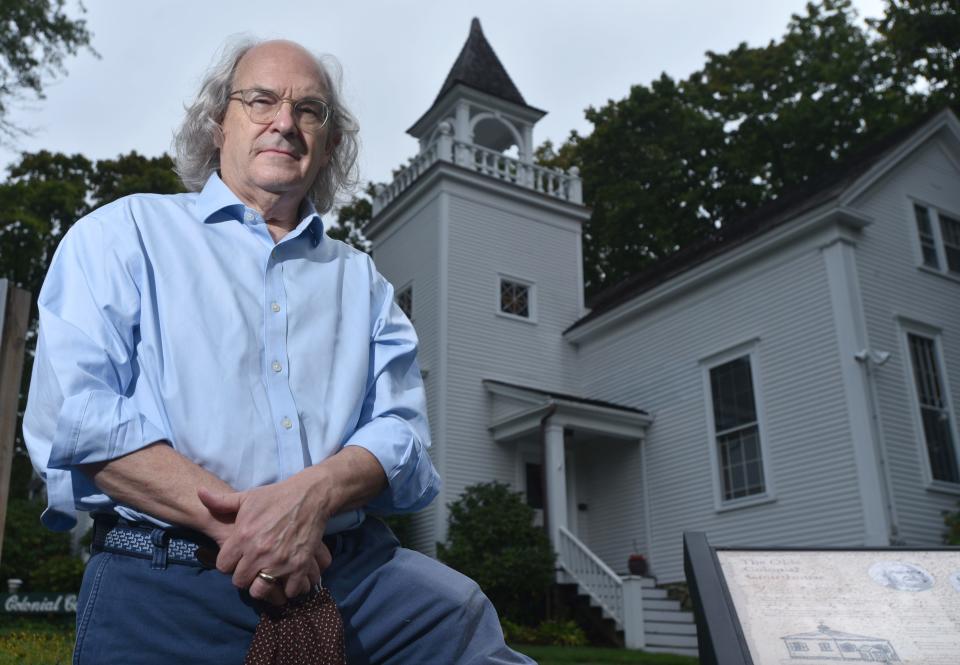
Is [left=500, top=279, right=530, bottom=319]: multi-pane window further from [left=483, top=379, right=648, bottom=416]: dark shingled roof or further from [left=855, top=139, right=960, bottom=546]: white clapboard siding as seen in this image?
[left=855, top=139, right=960, bottom=546]: white clapboard siding

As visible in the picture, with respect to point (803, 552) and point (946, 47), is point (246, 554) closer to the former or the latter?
point (803, 552)

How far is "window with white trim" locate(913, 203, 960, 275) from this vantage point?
16.4 meters

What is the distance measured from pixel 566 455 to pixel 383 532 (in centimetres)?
1739

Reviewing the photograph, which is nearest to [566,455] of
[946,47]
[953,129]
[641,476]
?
[641,476]

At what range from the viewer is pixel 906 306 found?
15.4m

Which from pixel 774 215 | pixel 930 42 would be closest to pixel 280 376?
pixel 774 215

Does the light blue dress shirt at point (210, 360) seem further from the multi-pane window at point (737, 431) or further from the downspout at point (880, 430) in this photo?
the multi-pane window at point (737, 431)

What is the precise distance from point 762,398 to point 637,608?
4149 millimetres

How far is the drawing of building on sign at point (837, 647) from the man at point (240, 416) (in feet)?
6.12

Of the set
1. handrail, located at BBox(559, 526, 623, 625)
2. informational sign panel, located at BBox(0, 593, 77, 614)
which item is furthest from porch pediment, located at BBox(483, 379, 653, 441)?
informational sign panel, located at BBox(0, 593, 77, 614)

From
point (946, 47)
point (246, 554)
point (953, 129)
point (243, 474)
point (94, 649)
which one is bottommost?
point (94, 649)

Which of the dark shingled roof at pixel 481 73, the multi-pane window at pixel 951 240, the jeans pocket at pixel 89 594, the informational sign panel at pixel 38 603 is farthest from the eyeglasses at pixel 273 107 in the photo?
the dark shingled roof at pixel 481 73

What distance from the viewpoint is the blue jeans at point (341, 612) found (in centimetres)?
150

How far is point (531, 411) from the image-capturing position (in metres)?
17.1
